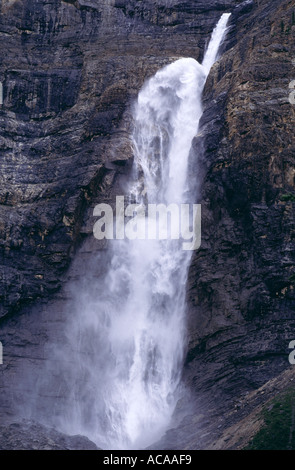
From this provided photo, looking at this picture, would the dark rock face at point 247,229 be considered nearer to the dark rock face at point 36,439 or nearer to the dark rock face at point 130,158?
the dark rock face at point 130,158

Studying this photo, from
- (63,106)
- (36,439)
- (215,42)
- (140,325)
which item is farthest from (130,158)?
(36,439)

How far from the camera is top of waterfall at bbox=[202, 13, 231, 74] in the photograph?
55.4 meters

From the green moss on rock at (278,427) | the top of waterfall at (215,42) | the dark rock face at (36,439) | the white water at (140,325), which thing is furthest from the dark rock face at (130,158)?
the dark rock face at (36,439)

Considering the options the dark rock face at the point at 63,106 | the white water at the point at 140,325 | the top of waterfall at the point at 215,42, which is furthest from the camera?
the top of waterfall at the point at 215,42

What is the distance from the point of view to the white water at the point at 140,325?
39875 mm

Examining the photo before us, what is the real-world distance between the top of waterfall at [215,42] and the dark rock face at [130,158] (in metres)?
0.95

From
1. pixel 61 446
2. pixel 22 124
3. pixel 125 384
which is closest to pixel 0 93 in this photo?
pixel 22 124

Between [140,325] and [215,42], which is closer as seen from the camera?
[140,325]

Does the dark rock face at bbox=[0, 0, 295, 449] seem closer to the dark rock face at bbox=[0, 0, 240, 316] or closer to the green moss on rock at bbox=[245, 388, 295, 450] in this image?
the dark rock face at bbox=[0, 0, 240, 316]

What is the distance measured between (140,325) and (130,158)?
39.1 feet

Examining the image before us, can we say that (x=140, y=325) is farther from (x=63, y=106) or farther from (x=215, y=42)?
(x=215, y=42)

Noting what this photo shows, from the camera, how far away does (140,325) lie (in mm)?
43250

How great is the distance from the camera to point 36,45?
2325 inches

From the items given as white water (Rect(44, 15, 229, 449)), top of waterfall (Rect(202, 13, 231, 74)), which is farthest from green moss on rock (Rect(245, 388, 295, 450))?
top of waterfall (Rect(202, 13, 231, 74))
